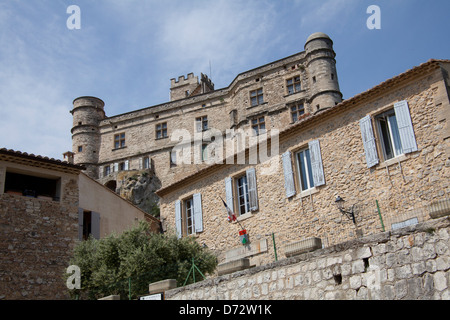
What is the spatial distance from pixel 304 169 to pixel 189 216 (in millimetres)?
4844

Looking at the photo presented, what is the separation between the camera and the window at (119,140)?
134 feet

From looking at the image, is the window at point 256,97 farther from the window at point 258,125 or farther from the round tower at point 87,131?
the round tower at point 87,131

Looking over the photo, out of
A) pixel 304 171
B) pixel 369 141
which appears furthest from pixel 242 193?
pixel 369 141

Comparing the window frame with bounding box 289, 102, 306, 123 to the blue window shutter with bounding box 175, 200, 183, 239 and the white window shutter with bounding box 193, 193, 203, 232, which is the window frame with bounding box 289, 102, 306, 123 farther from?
the white window shutter with bounding box 193, 193, 203, 232

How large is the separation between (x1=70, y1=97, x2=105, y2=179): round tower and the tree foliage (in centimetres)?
2654

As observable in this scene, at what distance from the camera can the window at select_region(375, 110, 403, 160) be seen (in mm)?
12461

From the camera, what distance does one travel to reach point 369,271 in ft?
23.8

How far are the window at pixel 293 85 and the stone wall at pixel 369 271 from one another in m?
26.5

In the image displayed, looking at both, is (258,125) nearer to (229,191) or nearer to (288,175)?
(229,191)

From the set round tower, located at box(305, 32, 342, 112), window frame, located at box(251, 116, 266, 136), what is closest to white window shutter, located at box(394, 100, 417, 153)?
round tower, located at box(305, 32, 342, 112)

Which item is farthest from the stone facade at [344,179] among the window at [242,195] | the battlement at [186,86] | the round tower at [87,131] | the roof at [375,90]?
the battlement at [186,86]
